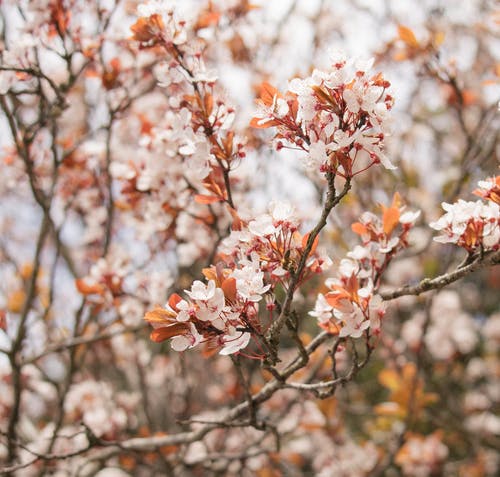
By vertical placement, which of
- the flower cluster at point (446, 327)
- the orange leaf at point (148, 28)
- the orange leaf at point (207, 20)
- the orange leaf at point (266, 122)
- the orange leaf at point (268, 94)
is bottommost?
the orange leaf at point (266, 122)

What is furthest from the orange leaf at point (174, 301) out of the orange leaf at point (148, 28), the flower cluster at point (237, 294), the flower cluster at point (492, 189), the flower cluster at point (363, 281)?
the orange leaf at point (148, 28)

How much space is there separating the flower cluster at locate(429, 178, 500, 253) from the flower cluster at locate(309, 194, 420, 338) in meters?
0.13

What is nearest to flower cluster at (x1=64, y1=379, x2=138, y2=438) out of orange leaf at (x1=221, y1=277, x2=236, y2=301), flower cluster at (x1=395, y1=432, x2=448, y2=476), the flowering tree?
the flowering tree

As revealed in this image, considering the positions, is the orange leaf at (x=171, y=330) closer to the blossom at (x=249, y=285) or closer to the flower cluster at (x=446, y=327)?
the blossom at (x=249, y=285)

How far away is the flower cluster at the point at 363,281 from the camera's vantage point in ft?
4.00

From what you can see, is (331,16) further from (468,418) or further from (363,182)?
(468,418)

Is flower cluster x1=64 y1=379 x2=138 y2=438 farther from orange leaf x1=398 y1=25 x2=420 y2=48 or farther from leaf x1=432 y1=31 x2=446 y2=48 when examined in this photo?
leaf x1=432 y1=31 x2=446 y2=48

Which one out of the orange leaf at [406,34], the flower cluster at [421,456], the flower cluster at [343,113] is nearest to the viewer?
the flower cluster at [343,113]

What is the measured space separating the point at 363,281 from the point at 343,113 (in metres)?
0.50

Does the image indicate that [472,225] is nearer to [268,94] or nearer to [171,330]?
[268,94]

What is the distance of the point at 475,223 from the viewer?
1142 millimetres

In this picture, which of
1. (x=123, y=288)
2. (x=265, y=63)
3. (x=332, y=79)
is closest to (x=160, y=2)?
(x=332, y=79)

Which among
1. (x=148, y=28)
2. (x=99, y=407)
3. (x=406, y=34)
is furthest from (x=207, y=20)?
(x=99, y=407)

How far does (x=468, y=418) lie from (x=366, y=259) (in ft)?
9.95
